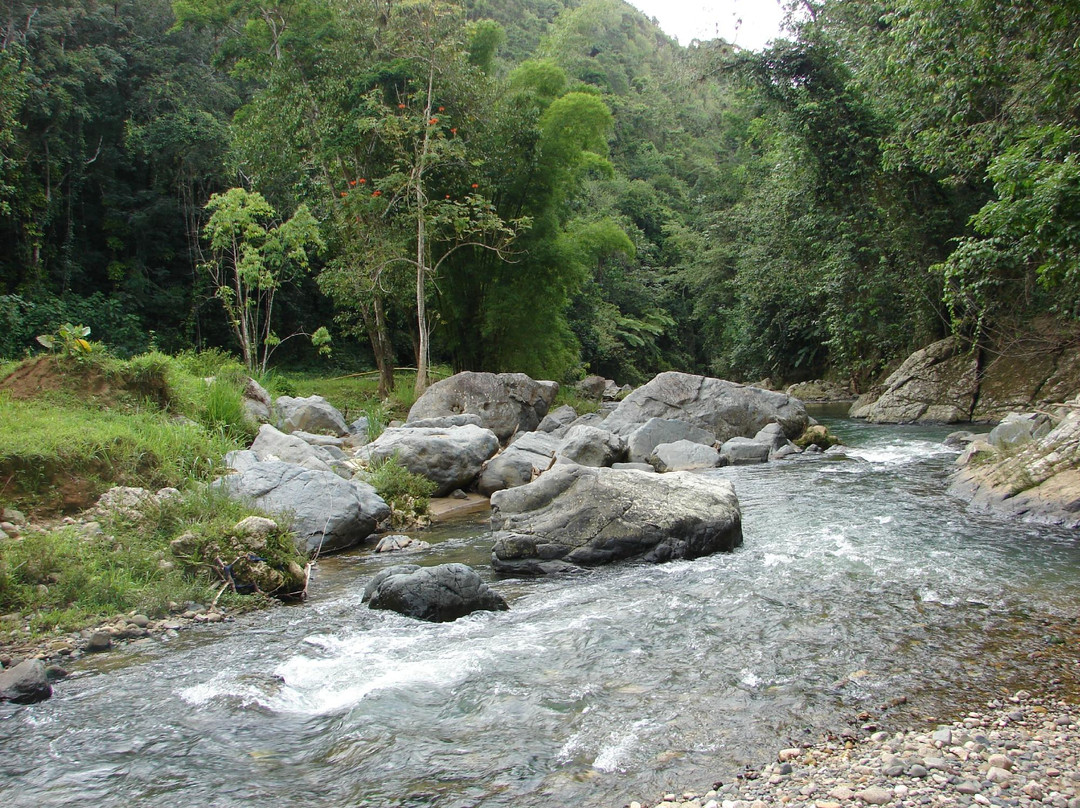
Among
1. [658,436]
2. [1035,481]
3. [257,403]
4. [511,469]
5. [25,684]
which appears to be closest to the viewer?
[25,684]

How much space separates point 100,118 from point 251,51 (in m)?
10.1

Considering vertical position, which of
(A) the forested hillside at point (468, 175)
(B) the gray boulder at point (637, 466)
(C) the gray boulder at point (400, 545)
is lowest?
(C) the gray boulder at point (400, 545)

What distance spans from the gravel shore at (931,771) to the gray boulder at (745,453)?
881cm

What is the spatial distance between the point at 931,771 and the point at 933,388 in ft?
51.6

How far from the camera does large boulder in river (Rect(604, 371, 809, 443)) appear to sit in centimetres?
1400

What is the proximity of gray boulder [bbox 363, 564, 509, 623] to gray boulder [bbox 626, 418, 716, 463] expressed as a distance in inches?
282

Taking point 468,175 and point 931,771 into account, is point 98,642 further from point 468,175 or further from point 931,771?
point 468,175

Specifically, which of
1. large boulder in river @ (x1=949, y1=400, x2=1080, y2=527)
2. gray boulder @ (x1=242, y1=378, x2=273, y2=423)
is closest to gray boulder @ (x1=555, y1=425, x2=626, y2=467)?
gray boulder @ (x1=242, y1=378, x2=273, y2=423)

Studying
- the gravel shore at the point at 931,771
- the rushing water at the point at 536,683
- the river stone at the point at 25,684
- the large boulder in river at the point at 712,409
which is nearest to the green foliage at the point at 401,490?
the rushing water at the point at 536,683

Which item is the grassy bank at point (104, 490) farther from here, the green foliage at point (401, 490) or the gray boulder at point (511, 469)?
the gray boulder at point (511, 469)

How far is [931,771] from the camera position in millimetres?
2959

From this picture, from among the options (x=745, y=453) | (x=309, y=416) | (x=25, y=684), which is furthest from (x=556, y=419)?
(x=25, y=684)

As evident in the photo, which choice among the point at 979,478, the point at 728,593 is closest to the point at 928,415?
the point at 979,478

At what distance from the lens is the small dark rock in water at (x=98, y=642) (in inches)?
179
